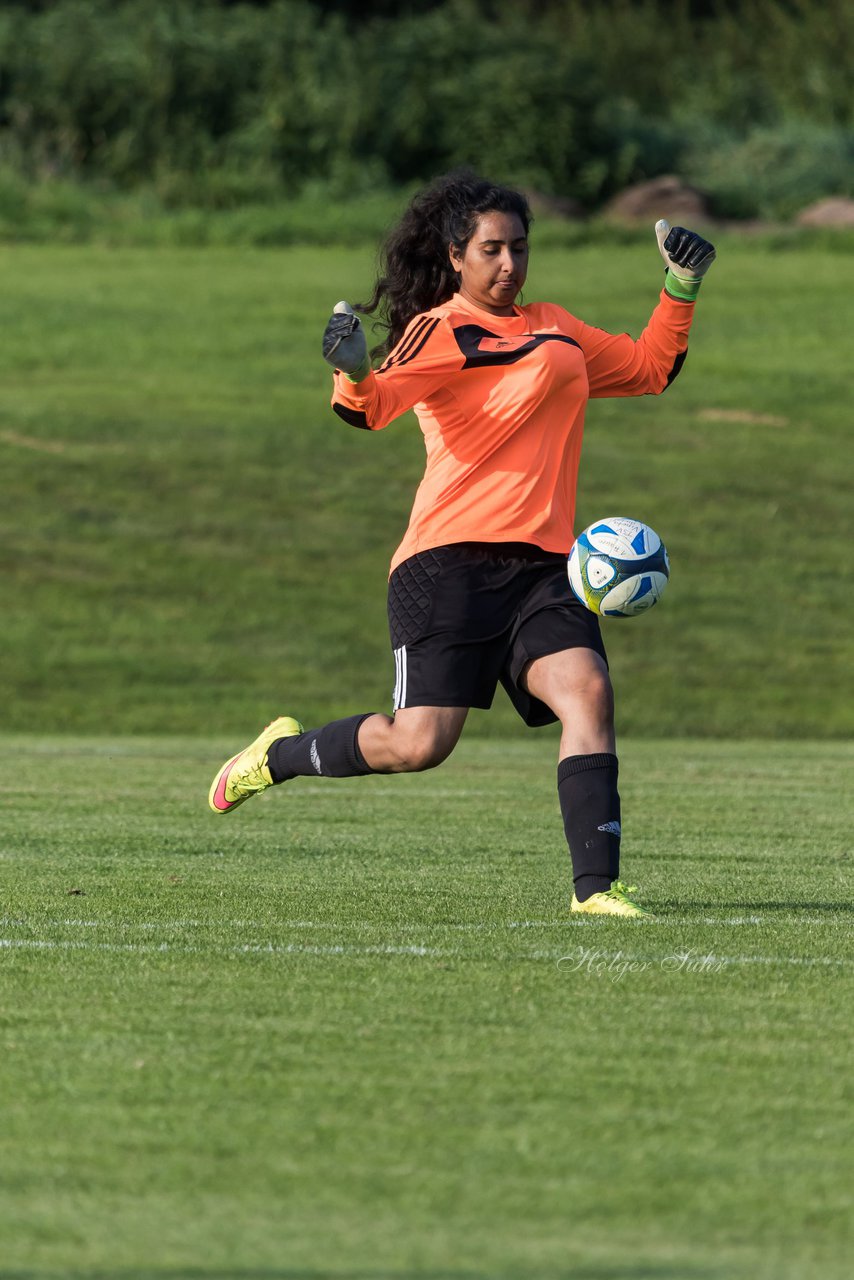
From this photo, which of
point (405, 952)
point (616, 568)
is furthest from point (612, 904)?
point (616, 568)

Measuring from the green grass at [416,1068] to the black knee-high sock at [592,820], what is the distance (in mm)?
206

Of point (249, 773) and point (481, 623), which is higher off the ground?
point (481, 623)

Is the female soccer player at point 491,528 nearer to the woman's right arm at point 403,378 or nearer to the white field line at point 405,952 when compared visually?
the woman's right arm at point 403,378

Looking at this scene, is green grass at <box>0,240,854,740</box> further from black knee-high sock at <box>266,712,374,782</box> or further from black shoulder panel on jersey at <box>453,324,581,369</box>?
black shoulder panel on jersey at <box>453,324,581,369</box>

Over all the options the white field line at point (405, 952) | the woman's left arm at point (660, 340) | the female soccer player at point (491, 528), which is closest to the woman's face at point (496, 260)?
the female soccer player at point (491, 528)

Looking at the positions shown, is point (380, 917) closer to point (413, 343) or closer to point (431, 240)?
point (413, 343)

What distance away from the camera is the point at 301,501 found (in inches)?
943

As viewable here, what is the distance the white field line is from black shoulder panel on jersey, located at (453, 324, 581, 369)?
2023mm

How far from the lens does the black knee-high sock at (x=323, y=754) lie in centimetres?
739

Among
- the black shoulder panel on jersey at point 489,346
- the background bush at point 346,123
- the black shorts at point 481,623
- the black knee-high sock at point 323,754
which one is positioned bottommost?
the black knee-high sock at point 323,754

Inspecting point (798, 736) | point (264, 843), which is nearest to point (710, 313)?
Result: point (798, 736)

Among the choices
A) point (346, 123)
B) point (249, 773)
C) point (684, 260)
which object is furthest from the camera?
point (346, 123)

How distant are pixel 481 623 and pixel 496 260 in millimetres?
1202

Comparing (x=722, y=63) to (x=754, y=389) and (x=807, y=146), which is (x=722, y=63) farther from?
(x=754, y=389)
